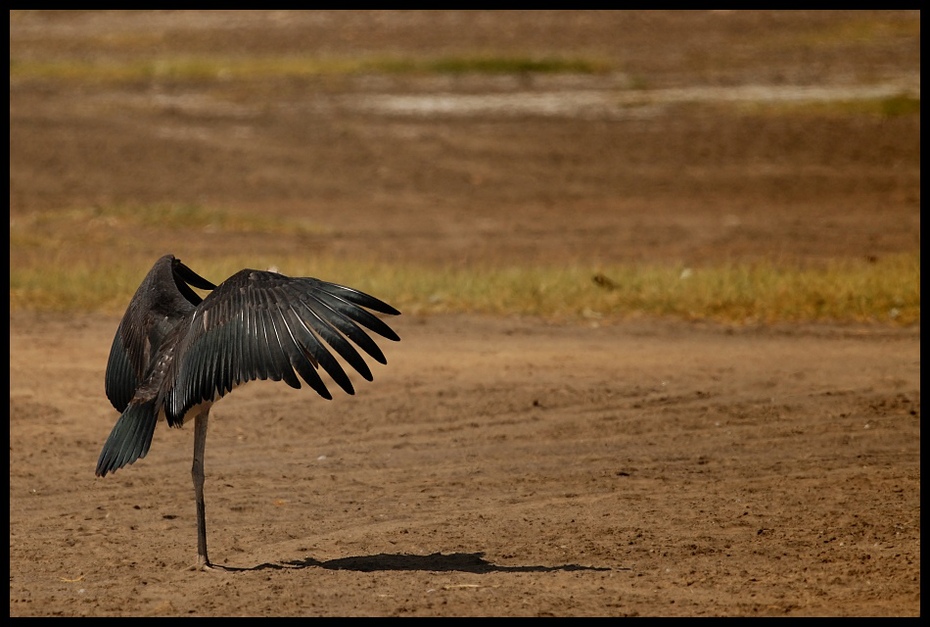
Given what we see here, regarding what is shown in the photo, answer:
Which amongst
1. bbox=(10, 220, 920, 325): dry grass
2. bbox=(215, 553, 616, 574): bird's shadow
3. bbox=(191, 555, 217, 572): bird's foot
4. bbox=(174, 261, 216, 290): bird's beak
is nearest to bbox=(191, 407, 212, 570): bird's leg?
bbox=(191, 555, 217, 572): bird's foot

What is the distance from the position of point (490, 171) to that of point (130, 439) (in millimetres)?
14086

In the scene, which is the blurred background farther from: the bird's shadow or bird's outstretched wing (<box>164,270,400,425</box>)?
bird's outstretched wing (<box>164,270,400,425</box>)

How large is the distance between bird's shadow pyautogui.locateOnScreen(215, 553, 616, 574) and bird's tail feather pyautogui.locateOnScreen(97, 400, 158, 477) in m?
0.70

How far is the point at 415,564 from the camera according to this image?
5.82 metres

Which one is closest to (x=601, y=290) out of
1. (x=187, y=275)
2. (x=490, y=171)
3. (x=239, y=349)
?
(x=187, y=275)

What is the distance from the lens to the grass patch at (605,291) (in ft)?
34.9

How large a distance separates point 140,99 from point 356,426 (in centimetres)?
1873

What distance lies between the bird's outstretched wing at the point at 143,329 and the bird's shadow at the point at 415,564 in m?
0.94

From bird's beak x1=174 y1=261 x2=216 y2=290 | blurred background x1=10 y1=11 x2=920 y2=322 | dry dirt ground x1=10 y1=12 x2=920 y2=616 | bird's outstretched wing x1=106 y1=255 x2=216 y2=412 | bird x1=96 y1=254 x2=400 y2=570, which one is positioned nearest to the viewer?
bird x1=96 y1=254 x2=400 y2=570

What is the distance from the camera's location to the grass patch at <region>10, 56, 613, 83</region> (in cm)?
2914

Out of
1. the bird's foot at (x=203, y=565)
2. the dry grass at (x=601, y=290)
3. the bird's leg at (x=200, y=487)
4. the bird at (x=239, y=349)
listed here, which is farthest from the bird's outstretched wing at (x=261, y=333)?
the dry grass at (x=601, y=290)

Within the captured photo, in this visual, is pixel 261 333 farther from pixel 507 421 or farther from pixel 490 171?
pixel 490 171

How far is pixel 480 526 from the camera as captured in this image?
6340 millimetres

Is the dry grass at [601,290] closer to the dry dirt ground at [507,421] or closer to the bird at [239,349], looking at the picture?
the dry dirt ground at [507,421]
